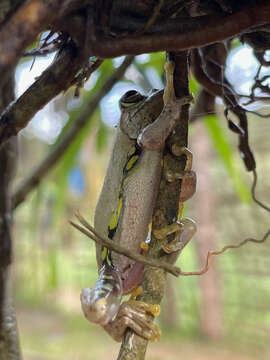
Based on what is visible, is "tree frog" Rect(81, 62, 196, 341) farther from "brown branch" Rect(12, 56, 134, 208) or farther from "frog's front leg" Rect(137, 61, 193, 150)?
"brown branch" Rect(12, 56, 134, 208)

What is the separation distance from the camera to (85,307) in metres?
0.42

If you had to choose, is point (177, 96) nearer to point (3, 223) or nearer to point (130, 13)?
point (130, 13)

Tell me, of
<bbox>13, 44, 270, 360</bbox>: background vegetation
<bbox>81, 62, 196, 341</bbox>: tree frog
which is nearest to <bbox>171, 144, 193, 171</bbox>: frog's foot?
<bbox>81, 62, 196, 341</bbox>: tree frog

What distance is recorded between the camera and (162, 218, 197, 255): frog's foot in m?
0.40

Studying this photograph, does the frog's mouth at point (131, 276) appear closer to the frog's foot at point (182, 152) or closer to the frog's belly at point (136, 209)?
the frog's belly at point (136, 209)

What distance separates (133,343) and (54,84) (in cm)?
22

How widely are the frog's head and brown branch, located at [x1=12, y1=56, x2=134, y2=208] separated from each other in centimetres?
21

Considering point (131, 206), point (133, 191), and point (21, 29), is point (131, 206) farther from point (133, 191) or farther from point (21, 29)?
point (21, 29)

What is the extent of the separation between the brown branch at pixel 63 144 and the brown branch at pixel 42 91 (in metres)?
0.43

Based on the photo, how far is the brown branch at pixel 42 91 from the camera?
0.32 meters

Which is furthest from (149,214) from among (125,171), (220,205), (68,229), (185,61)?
(68,229)

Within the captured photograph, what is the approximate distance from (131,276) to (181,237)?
0.07 metres

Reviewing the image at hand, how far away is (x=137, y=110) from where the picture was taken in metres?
0.58

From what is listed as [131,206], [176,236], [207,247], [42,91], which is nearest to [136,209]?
[131,206]
